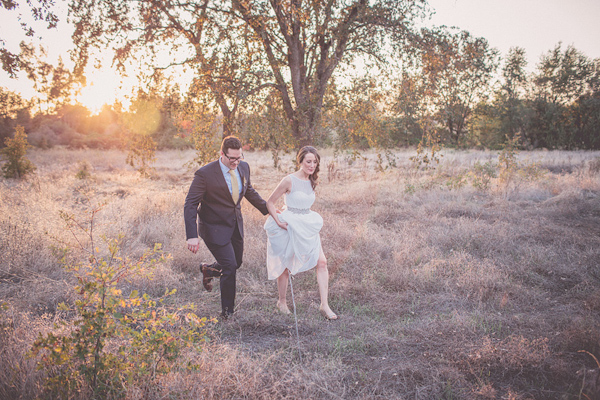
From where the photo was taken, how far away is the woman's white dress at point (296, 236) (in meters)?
4.14

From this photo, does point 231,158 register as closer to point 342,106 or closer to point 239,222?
point 239,222

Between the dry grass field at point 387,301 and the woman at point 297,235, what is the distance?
0.44m

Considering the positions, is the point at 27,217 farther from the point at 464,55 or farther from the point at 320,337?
the point at 464,55

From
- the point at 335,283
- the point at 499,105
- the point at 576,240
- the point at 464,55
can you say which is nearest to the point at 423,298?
the point at 335,283

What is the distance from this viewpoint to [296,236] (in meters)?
4.16

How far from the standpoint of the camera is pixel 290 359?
3.13 m

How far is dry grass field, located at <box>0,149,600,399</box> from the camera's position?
2734mm

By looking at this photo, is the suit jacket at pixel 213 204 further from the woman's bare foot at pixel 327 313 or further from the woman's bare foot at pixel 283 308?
the woman's bare foot at pixel 327 313

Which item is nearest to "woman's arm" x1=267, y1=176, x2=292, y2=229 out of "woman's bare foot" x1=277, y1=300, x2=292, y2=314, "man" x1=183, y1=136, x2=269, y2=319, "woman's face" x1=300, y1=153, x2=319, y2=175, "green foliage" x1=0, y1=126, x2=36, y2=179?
"woman's face" x1=300, y1=153, x2=319, y2=175

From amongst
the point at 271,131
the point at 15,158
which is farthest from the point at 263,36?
the point at 15,158

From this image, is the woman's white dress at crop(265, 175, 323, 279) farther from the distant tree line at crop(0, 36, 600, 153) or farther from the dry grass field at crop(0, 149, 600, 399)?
the distant tree line at crop(0, 36, 600, 153)

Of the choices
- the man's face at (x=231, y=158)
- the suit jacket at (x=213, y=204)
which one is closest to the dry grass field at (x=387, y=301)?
the suit jacket at (x=213, y=204)

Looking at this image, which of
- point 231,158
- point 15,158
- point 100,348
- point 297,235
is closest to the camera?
point 100,348

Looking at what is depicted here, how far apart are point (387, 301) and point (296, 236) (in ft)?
5.11
